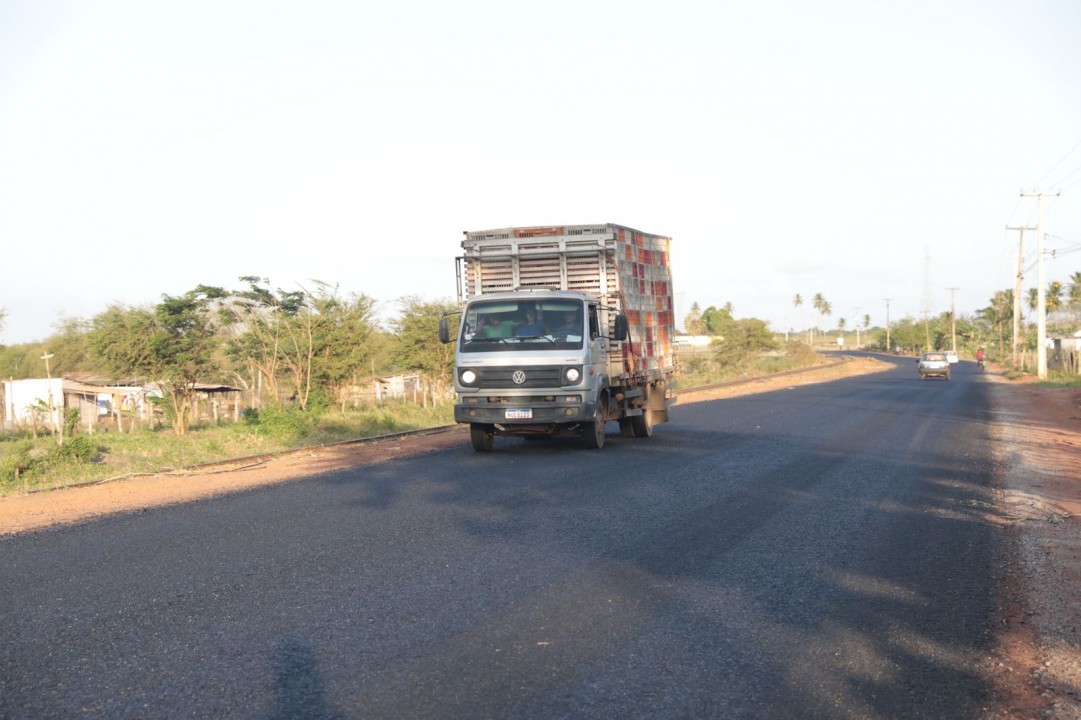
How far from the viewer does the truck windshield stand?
15.6 m

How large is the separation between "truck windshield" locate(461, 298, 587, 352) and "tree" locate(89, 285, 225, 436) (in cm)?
1580

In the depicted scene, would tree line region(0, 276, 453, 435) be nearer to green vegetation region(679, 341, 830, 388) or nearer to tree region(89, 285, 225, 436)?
tree region(89, 285, 225, 436)

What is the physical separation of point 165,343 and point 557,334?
18327mm

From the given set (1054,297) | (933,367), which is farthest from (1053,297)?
(933,367)

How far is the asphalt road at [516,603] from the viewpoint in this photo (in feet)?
15.6

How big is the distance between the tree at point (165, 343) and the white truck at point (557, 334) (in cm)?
1544

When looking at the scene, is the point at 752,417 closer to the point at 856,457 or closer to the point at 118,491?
the point at 856,457

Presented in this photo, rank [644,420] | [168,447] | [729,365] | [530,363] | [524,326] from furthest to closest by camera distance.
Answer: [729,365] → [168,447] → [644,420] → [524,326] → [530,363]

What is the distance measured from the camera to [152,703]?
181 inches

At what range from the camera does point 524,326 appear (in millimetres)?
15867

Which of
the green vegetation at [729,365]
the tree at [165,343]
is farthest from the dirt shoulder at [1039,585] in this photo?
the green vegetation at [729,365]

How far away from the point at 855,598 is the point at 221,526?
20.6 feet

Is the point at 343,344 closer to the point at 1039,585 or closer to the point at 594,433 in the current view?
the point at 594,433

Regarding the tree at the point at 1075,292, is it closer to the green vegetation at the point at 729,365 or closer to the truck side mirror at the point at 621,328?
the green vegetation at the point at 729,365
